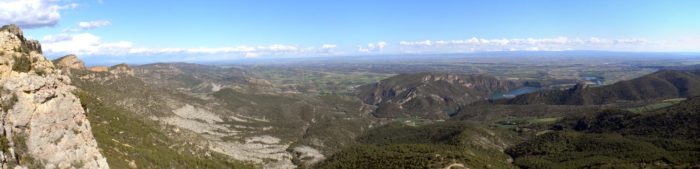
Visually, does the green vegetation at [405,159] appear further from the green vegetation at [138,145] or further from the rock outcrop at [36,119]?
the rock outcrop at [36,119]

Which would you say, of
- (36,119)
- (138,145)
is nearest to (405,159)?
(138,145)

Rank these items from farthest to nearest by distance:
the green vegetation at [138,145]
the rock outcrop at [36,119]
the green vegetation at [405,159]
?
the green vegetation at [405,159] < the green vegetation at [138,145] < the rock outcrop at [36,119]

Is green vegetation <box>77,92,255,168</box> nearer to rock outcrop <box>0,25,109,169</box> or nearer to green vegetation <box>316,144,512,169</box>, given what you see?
rock outcrop <box>0,25,109,169</box>

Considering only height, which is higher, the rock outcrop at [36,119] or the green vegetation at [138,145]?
the rock outcrop at [36,119]

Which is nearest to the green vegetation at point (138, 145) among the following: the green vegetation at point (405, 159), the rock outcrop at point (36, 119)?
the rock outcrop at point (36, 119)

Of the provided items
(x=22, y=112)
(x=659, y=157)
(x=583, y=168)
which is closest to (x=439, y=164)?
(x=583, y=168)

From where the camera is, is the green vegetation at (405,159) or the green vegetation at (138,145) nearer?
the green vegetation at (138,145)
